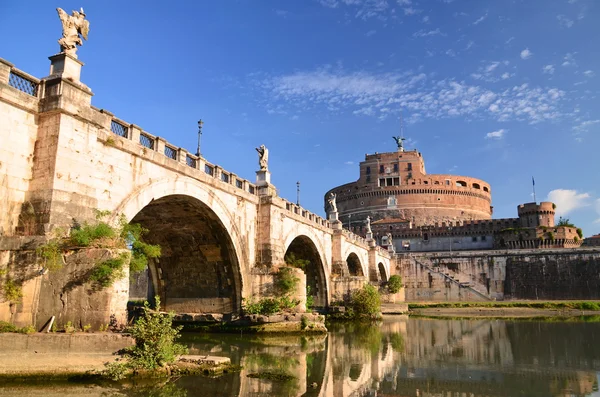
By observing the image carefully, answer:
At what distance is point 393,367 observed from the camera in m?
14.2

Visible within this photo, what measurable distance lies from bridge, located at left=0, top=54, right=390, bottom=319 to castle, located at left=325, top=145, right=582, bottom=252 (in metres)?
50.8

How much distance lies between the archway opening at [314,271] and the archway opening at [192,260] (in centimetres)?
1102

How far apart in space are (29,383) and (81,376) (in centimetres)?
96

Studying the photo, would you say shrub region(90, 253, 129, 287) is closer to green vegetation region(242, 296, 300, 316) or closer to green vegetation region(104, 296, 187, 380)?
green vegetation region(104, 296, 187, 380)

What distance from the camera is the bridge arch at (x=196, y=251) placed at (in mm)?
21188

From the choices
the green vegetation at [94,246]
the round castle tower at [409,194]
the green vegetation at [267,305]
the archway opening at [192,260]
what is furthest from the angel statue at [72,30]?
the round castle tower at [409,194]

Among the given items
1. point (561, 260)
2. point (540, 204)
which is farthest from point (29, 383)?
point (540, 204)

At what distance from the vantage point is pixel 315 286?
37.3 metres

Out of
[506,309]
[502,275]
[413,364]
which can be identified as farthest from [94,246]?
[502,275]

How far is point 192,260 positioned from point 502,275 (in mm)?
52744

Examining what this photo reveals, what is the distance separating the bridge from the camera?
494 inches

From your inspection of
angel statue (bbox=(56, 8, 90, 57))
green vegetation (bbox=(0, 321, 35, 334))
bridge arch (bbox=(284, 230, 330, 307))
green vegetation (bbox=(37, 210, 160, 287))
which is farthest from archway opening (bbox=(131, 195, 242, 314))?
bridge arch (bbox=(284, 230, 330, 307))

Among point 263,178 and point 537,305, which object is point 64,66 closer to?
point 263,178

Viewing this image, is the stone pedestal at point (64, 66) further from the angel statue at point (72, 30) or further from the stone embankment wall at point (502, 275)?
the stone embankment wall at point (502, 275)
